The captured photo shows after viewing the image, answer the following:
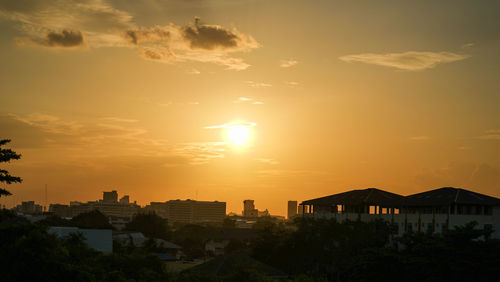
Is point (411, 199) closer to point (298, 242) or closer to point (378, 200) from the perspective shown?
point (378, 200)

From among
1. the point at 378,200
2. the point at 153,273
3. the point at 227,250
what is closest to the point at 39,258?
the point at 153,273

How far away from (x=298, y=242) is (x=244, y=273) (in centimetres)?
3162

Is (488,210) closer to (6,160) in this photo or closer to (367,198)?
(367,198)

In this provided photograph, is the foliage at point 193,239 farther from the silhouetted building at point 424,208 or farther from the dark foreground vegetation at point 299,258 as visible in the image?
the silhouetted building at point 424,208

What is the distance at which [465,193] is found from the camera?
197ft

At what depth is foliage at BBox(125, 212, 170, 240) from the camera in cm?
14488

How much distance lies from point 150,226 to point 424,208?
91.2 metres

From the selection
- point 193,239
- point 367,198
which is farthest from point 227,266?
point 193,239

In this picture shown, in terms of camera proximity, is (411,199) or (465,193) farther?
(411,199)

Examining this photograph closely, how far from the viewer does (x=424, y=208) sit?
66.6m

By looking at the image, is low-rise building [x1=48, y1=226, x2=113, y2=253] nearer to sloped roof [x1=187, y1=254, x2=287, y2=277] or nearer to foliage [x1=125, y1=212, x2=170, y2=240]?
sloped roof [x1=187, y1=254, x2=287, y2=277]

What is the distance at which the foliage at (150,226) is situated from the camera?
145 m

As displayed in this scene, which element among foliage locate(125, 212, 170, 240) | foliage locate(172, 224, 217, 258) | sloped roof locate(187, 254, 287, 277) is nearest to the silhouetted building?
sloped roof locate(187, 254, 287, 277)

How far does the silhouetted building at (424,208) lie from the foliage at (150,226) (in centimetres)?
7177
